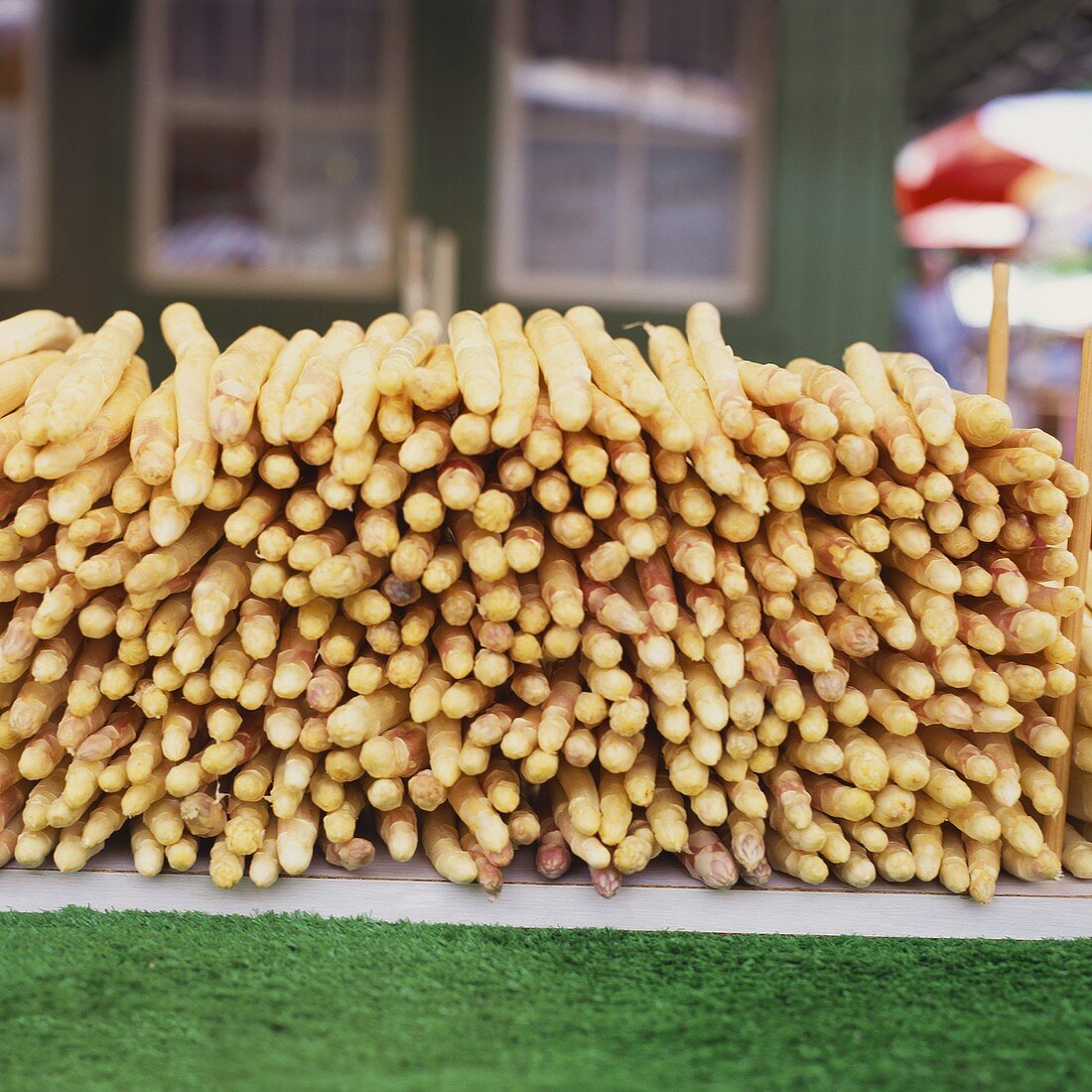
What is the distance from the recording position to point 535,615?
1.54 metres

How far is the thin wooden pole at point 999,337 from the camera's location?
5.94 ft

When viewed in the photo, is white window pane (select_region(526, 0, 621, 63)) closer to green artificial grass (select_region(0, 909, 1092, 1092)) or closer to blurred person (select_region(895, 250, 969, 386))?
blurred person (select_region(895, 250, 969, 386))

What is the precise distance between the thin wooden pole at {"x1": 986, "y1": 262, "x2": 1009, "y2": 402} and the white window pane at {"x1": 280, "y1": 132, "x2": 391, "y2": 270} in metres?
4.93

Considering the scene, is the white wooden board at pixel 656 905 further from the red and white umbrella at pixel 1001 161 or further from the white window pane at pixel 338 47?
the red and white umbrella at pixel 1001 161

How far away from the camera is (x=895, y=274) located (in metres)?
6.40

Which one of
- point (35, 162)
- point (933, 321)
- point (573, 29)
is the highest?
point (573, 29)

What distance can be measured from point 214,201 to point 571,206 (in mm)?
1979

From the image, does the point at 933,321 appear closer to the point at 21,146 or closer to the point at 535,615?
the point at 21,146

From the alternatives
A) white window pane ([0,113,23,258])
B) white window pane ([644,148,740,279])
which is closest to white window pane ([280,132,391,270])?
white window pane ([0,113,23,258])

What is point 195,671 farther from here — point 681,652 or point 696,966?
point 696,966

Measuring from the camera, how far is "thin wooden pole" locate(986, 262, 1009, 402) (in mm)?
1810

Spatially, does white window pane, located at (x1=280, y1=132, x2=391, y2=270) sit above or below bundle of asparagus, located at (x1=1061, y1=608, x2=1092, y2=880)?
above

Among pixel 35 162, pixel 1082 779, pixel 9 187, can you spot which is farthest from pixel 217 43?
pixel 1082 779

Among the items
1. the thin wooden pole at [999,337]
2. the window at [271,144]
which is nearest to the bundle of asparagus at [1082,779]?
the thin wooden pole at [999,337]
